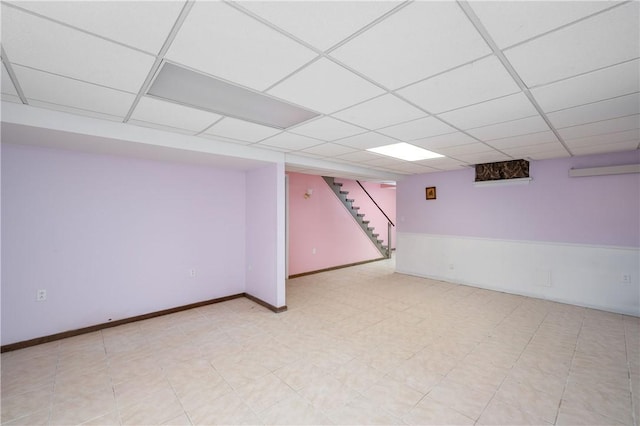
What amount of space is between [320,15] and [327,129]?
169 cm

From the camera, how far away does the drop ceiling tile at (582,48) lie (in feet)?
4.24

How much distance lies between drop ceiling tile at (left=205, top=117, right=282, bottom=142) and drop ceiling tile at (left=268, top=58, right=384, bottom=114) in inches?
30.7

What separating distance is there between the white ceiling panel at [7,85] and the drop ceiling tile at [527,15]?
2.77 meters

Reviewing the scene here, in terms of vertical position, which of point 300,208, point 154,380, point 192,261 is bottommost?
point 154,380

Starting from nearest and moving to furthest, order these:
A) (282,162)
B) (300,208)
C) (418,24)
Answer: (418,24) < (282,162) < (300,208)

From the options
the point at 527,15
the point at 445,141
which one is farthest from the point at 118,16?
the point at 445,141

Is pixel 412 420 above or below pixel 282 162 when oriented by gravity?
below

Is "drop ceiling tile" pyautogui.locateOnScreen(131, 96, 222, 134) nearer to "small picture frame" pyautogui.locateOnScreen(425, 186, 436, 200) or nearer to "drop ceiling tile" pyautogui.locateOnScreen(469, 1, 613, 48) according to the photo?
"drop ceiling tile" pyautogui.locateOnScreen(469, 1, 613, 48)

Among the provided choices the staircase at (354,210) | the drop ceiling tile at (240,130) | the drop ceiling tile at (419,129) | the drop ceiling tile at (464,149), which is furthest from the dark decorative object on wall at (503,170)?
the drop ceiling tile at (240,130)

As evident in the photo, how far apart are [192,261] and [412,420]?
3673 millimetres

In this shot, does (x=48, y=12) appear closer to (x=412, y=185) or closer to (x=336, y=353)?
(x=336, y=353)

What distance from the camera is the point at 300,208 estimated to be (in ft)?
21.0

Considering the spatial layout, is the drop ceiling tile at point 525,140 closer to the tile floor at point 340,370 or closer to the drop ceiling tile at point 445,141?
the drop ceiling tile at point 445,141

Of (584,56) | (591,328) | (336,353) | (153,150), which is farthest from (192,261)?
(591,328)
